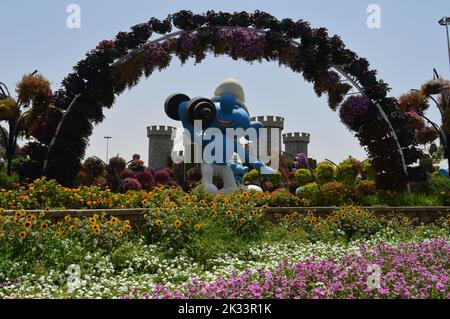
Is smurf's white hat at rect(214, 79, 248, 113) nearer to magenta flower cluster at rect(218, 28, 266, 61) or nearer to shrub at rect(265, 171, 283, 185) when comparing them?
magenta flower cluster at rect(218, 28, 266, 61)

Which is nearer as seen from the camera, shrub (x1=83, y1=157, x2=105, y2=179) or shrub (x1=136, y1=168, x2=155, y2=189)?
shrub (x1=83, y1=157, x2=105, y2=179)

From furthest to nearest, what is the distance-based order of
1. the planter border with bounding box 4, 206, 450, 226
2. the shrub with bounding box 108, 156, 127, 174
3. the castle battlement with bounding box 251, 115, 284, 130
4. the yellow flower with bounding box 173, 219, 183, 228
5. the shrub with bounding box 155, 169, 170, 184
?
the castle battlement with bounding box 251, 115, 284, 130 < the shrub with bounding box 108, 156, 127, 174 < the shrub with bounding box 155, 169, 170, 184 < the planter border with bounding box 4, 206, 450, 226 < the yellow flower with bounding box 173, 219, 183, 228

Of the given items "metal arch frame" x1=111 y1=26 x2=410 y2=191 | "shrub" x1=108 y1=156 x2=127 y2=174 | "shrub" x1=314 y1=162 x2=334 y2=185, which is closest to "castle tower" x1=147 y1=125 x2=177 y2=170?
"shrub" x1=108 y1=156 x2=127 y2=174

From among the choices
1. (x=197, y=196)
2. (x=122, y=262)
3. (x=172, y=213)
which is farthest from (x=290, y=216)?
(x=122, y=262)

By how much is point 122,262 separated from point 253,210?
2.76 metres

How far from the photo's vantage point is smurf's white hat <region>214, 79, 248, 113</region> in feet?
52.8

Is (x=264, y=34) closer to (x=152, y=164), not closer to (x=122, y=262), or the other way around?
(x=122, y=262)

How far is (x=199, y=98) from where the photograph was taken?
14219 mm

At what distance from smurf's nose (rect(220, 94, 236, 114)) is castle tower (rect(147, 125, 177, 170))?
83.0ft

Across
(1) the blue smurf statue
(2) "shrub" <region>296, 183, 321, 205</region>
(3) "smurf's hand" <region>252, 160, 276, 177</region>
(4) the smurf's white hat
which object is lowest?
(2) "shrub" <region>296, 183, 321, 205</region>

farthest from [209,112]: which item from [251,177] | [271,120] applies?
[271,120]

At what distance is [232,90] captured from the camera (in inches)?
634

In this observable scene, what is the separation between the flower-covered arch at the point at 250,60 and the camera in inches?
507

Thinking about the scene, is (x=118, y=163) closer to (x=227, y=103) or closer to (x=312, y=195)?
(x=227, y=103)
